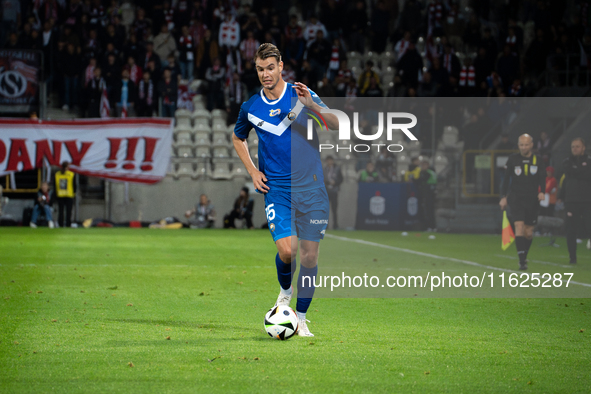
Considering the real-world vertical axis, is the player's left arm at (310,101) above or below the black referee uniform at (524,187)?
above

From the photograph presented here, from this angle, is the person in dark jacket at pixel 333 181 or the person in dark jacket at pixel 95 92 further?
the person in dark jacket at pixel 95 92

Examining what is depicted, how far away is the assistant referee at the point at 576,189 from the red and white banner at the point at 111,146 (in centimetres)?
1282

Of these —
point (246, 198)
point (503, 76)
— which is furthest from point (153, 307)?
point (503, 76)

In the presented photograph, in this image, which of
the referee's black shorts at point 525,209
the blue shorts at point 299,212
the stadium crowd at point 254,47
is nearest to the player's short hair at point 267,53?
the blue shorts at point 299,212

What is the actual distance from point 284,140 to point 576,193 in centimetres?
811

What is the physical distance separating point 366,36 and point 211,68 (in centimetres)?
647

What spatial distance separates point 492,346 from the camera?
18.1ft

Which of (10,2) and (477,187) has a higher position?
(10,2)

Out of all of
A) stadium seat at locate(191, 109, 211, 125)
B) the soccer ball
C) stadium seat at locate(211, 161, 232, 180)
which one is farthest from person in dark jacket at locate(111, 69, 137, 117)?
the soccer ball

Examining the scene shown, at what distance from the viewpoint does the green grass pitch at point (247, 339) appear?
434 centimetres

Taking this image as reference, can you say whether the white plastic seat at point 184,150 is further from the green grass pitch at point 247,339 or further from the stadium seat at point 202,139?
the green grass pitch at point 247,339

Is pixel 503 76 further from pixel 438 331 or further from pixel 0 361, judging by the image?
pixel 0 361

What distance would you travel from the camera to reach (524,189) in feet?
38.4

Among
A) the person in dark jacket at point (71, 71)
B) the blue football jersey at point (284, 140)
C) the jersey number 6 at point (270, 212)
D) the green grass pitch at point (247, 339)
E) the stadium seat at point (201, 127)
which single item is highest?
the person in dark jacket at point (71, 71)
